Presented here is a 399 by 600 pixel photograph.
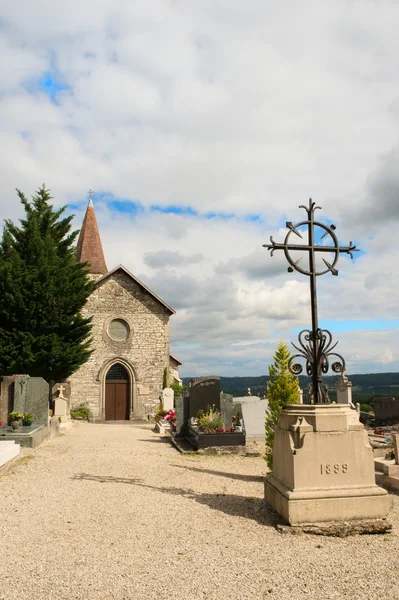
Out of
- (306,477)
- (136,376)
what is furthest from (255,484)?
(136,376)

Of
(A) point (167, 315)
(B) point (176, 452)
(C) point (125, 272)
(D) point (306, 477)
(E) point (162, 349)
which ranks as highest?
(C) point (125, 272)

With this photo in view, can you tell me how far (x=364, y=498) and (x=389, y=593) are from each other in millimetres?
1482

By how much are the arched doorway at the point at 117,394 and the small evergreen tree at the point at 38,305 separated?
14.7ft

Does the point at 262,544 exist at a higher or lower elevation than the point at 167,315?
lower

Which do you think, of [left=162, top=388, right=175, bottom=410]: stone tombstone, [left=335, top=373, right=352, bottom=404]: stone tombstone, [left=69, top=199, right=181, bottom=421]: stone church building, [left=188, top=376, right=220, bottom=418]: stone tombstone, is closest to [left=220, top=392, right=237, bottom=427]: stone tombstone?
[left=188, top=376, right=220, bottom=418]: stone tombstone

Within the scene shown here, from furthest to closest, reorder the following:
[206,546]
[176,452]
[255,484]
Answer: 1. [176,452]
2. [255,484]
3. [206,546]

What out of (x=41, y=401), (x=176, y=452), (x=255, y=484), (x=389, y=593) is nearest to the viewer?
(x=389, y=593)

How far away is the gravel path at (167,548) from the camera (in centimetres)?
361

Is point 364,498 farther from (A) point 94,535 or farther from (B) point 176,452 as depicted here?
(B) point 176,452

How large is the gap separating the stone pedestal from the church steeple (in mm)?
22980

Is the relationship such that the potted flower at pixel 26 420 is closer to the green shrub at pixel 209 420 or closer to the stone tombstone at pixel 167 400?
the green shrub at pixel 209 420

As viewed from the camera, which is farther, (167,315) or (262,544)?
(167,315)

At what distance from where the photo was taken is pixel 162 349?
2489cm

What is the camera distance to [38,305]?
725 inches
